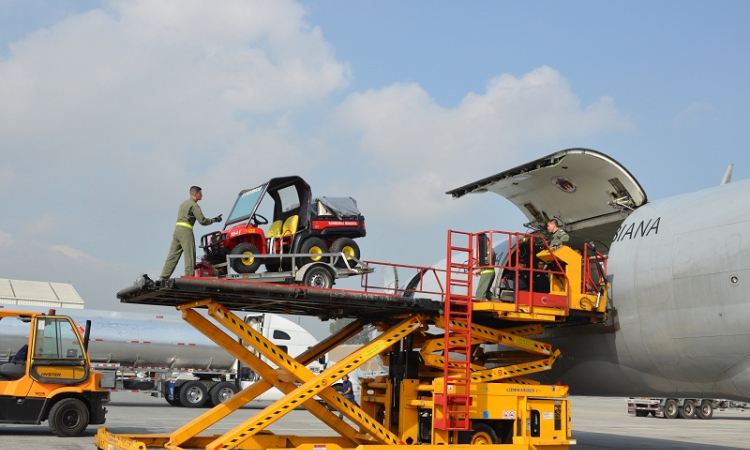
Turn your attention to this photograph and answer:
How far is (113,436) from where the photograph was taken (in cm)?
1302

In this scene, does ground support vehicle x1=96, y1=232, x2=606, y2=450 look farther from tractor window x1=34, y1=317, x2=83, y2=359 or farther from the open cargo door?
tractor window x1=34, y1=317, x2=83, y2=359

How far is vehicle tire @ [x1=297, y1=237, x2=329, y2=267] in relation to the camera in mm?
13391

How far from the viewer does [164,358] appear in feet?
102

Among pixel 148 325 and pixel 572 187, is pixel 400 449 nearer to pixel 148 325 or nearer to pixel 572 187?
pixel 572 187

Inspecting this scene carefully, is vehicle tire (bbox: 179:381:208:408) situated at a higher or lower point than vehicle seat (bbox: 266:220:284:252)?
lower

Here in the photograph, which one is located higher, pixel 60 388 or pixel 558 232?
pixel 558 232

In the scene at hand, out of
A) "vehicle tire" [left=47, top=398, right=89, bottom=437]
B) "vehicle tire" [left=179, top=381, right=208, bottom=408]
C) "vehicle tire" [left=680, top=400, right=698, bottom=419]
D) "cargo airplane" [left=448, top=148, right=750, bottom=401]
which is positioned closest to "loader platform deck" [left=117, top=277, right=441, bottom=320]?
"cargo airplane" [left=448, top=148, right=750, bottom=401]

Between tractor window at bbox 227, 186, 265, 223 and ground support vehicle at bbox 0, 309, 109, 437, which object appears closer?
tractor window at bbox 227, 186, 265, 223

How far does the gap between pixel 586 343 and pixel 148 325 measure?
21409 millimetres

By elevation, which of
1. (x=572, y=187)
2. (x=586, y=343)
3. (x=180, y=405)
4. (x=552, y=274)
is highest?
(x=572, y=187)

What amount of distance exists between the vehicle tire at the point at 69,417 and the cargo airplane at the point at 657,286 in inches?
412

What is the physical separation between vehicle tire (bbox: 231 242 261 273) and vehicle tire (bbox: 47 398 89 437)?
755cm

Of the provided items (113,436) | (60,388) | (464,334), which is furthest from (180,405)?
(464,334)

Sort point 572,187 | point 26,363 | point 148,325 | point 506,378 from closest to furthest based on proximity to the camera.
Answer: point 506,378, point 572,187, point 26,363, point 148,325
